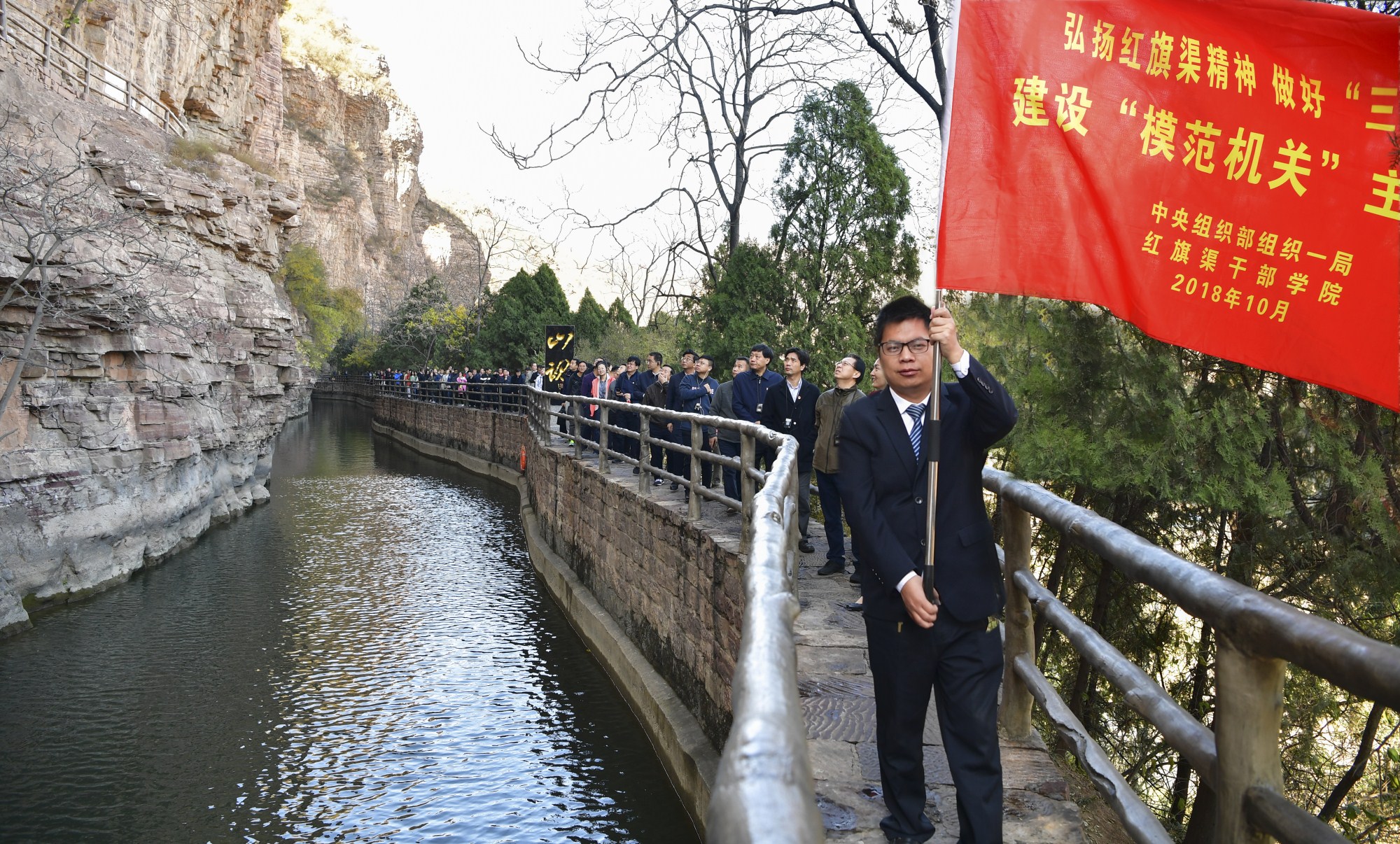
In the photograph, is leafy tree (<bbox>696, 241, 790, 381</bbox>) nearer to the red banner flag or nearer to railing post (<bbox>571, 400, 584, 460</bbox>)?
railing post (<bbox>571, 400, 584, 460</bbox>)

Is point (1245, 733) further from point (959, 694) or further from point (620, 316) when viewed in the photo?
point (620, 316)

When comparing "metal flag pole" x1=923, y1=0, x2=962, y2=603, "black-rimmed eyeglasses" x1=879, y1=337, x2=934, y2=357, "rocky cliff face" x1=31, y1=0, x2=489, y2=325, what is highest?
"rocky cliff face" x1=31, y1=0, x2=489, y2=325

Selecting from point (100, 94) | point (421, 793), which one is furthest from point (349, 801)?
point (100, 94)

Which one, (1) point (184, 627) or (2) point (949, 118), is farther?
(1) point (184, 627)

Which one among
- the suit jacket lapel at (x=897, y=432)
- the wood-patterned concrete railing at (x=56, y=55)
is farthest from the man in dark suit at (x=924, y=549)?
the wood-patterned concrete railing at (x=56, y=55)

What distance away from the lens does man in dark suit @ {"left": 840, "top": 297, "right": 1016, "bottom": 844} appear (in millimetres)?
2945

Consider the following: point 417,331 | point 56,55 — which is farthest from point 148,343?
point 417,331

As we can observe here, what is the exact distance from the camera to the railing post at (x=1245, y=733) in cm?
182

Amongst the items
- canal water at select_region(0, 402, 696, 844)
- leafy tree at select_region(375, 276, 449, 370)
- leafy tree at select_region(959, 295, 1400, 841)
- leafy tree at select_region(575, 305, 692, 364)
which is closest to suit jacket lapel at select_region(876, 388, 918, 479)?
leafy tree at select_region(959, 295, 1400, 841)

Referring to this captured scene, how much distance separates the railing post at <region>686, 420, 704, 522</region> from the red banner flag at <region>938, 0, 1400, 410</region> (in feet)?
15.4

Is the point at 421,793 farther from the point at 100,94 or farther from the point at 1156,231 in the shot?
the point at 100,94

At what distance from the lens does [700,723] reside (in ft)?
24.0

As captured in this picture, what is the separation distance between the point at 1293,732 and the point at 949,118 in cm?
500

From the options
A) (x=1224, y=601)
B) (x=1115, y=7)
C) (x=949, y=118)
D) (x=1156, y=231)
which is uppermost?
(x=1115, y=7)
